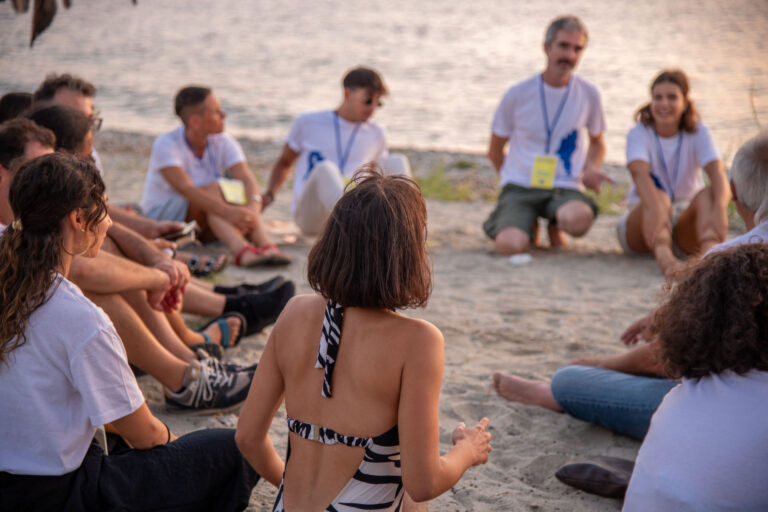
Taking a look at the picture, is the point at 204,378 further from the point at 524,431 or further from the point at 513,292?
the point at 513,292

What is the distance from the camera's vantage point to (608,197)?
775 centimetres

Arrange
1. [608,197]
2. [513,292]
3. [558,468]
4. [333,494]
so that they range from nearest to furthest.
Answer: [333,494] → [558,468] → [513,292] → [608,197]

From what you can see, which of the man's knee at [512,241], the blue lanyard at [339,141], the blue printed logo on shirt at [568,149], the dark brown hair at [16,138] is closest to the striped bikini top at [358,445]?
the dark brown hair at [16,138]

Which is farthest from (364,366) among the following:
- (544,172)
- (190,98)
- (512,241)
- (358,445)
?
(544,172)

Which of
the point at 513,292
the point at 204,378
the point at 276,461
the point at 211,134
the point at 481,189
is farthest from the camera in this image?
the point at 481,189

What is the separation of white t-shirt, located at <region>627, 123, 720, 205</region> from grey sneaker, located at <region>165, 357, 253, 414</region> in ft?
10.8

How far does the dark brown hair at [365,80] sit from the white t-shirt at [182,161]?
0.98 m

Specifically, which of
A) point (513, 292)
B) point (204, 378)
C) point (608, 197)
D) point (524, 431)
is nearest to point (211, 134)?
point (513, 292)

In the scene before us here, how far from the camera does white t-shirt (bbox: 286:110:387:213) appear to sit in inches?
231

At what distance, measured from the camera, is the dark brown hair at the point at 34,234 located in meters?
1.89

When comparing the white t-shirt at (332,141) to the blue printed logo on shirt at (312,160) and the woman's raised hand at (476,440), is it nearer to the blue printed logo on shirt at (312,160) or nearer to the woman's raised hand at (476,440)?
the blue printed logo on shirt at (312,160)

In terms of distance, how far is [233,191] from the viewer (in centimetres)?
545

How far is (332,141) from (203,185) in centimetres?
106

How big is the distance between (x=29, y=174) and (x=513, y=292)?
11.3ft
